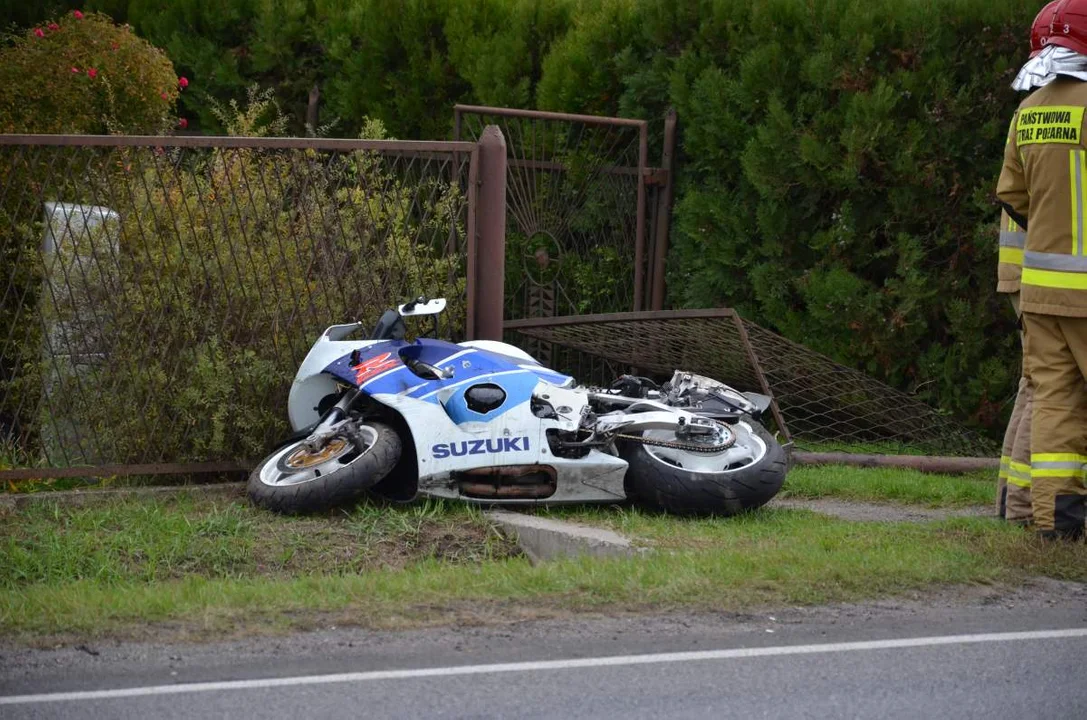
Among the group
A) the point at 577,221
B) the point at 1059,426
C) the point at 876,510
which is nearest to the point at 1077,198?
the point at 1059,426

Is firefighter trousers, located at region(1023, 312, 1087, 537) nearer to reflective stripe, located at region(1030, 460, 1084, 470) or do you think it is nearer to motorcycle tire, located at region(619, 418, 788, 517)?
reflective stripe, located at region(1030, 460, 1084, 470)

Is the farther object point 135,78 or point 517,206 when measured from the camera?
point 517,206

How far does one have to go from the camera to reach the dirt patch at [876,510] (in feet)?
23.7

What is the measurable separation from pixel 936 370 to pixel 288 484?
4587 millimetres

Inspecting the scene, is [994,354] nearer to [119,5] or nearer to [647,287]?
[647,287]

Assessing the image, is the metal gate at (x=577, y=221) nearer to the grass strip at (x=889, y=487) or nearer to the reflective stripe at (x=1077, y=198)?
the grass strip at (x=889, y=487)

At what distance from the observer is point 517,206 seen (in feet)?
35.3

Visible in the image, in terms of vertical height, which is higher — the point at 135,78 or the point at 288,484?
the point at 135,78

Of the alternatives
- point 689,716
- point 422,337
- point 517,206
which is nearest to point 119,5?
point 517,206

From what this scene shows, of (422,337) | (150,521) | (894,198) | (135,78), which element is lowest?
(150,521)

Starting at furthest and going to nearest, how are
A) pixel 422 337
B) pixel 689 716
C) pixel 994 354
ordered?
1. pixel 994 354
2. pixel 422 337
3. pixel 689 716

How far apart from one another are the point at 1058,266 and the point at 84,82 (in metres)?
6.66

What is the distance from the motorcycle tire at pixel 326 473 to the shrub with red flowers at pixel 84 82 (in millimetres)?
3283

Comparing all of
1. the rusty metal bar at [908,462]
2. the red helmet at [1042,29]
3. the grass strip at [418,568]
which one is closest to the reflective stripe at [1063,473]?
the grass strip at [418,568]
